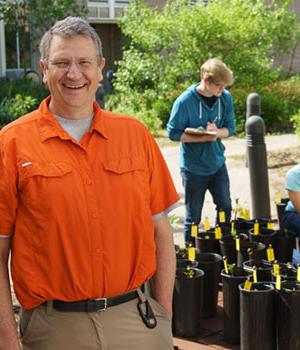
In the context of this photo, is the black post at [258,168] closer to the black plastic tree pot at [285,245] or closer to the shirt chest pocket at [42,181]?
the black plastic tree pot at [285,245]

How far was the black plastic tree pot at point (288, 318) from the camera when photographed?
160 inches

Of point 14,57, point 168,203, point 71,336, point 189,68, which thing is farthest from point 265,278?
point 14,57

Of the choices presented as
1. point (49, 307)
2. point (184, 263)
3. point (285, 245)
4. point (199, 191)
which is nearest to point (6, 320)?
point (49, 307)

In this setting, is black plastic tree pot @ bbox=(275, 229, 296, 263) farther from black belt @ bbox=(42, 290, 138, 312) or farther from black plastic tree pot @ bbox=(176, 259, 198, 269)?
black belt @ bbox=(42, 290, 138, 312)

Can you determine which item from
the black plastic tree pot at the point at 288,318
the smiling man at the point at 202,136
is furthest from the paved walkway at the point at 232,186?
the smiling man at the point at 202,136

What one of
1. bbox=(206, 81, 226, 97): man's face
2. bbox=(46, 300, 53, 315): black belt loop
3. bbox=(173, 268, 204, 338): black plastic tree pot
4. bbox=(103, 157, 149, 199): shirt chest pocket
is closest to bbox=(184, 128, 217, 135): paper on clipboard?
bbox=(206, 81, 226, 97): man's face

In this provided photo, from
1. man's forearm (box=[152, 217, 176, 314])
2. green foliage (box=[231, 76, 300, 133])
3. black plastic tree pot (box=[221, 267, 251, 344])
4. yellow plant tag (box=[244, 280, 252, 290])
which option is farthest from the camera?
green foliage (box=[231, 76, 300, 133])

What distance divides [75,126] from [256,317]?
2.02 metres

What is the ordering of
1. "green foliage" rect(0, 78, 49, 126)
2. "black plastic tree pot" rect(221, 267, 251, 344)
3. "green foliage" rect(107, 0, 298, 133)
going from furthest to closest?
"green foliage" rect(107, 0, 298, 133), "green foliage" rect(0, 78, 49, 126), "black plastic tree pot" rect(221, 267, 251, 344)

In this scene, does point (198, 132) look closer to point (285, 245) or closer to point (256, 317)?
point (285, 245)

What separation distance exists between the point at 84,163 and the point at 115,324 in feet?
1.87

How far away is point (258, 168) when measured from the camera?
693cm

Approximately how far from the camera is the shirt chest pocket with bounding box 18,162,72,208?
2.45 meters

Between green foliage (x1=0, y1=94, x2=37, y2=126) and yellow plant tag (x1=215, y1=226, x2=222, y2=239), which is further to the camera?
green foliage (x1=0, y1=94, x2=37, y2=126)
